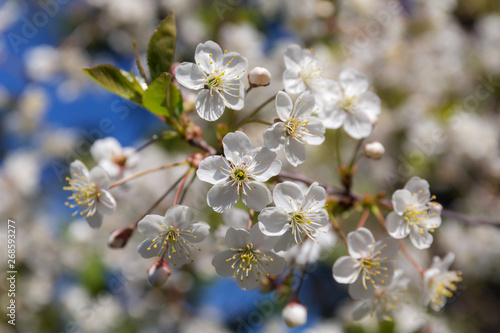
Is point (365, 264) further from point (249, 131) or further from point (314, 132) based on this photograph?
point (249, 131)

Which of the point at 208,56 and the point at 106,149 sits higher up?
the point at 208,56

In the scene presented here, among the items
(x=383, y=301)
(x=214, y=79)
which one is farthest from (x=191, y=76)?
(x=383, y=301)

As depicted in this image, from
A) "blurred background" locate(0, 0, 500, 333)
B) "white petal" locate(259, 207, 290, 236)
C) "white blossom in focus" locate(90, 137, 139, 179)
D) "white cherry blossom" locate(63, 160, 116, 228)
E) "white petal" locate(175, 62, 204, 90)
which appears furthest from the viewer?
"blurred background" locate(0, 0, 500, 333)

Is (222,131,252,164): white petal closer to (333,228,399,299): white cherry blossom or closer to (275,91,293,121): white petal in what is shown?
(275,91,293,121): white petal

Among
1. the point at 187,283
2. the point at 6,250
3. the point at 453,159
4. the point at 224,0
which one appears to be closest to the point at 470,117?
the point at 453,159

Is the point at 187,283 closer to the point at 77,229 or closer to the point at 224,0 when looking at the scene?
the point at 77,229

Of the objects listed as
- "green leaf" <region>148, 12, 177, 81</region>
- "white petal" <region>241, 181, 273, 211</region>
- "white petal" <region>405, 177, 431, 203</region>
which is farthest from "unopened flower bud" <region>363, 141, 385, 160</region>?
"green leaf" <region>148, 12, 177, 81</region>
